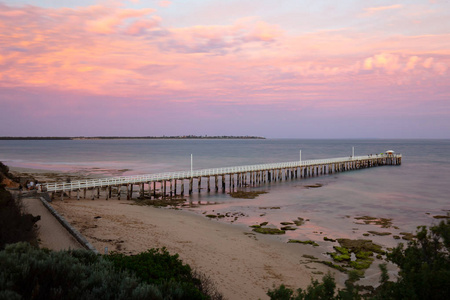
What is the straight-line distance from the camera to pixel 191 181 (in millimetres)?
39031

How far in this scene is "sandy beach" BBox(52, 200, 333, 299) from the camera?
14.4m

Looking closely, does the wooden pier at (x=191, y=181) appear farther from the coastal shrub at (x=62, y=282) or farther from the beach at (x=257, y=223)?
the coastal shrub at (x=62, y=282)

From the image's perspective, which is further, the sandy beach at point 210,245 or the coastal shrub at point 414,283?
the sandy beach at point 210,245

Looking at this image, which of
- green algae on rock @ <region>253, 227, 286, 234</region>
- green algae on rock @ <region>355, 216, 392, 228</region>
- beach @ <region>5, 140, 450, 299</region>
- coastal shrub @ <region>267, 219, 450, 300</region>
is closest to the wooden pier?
beach @ <region>5, 140, 450, 299</region>

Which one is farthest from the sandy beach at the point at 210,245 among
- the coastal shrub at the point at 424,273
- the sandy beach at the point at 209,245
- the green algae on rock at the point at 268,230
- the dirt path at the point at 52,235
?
the coastal shrub at the point at 424,273

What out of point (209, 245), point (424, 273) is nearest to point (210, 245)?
point (209, 245)

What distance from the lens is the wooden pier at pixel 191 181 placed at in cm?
3262

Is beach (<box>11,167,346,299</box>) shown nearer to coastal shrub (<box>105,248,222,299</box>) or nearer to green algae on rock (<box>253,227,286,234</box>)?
green algae on rock (<box>253,227,286,234</box>)

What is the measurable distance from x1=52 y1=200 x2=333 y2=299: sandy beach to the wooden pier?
18.8ft

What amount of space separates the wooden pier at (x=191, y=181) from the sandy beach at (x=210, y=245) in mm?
5726

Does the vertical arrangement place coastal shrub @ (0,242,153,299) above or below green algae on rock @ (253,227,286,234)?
above

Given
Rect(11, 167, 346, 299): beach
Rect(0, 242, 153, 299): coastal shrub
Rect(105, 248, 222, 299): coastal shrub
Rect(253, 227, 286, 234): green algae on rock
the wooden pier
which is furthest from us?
the wooden pier

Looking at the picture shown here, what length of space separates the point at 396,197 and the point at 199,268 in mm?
30015

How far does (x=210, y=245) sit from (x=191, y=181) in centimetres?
2064
